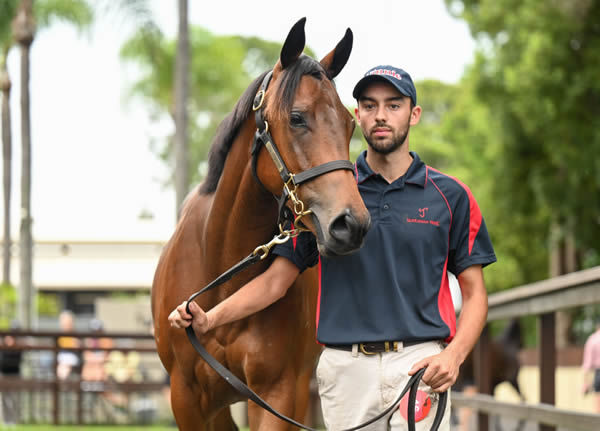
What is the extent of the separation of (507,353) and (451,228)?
25.6ft

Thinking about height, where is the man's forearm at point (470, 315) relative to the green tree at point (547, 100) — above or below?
below

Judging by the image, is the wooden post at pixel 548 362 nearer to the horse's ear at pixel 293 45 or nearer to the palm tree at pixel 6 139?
the horse's ear at pixel 293 45

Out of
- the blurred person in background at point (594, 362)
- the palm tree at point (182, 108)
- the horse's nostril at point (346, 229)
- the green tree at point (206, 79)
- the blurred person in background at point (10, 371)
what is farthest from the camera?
the green tree at point (206, 79)

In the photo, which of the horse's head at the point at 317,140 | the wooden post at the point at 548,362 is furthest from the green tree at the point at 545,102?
the horse's head at the point at 317,140

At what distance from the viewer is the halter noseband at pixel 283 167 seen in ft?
10.1

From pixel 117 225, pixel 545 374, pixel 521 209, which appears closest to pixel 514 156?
pixel 521 209

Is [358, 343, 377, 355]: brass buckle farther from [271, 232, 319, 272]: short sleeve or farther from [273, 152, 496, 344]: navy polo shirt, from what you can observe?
[271, 232, 319, 272]: short sleeve

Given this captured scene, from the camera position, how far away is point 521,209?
1891cm

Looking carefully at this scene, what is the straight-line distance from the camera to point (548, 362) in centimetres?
524

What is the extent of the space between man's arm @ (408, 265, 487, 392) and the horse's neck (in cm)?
92

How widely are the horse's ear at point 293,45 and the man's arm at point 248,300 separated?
0.79 m

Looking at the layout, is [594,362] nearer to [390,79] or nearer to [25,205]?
[390,79]

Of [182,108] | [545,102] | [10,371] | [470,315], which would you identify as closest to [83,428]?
[10,371]

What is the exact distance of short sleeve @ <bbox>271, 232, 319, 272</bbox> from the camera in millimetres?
3465
